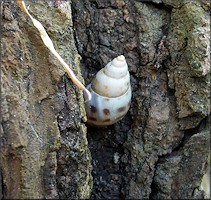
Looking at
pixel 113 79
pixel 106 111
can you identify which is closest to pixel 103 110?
pixel 106 111

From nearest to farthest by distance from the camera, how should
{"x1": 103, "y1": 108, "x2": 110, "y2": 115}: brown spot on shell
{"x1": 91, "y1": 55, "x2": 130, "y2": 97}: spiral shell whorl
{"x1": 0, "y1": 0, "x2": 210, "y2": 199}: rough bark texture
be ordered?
{"x1": 0, "y1": 0, "x2": 210, "y2": 199}: rough bark texture < {"x1": 91, "y1": 55, "x2": 130, "y2": 97}: spiral shell whorl < {"x1": 103, "y1": 108, "x2": 110, "y2": 115}: brown spot on shell

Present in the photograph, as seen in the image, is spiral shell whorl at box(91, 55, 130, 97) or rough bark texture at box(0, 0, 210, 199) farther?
spiral shell whorl at box(91, 55, 130, 97)

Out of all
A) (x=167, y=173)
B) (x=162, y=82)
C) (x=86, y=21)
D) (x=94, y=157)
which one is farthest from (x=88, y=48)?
(x=167, y=173)

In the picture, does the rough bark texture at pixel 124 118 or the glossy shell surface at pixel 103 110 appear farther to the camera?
the glossy shell surface at pixel 103 110

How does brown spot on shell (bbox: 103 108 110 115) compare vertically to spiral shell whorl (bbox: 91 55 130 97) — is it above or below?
below

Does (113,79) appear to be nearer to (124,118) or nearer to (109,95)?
(109,95)

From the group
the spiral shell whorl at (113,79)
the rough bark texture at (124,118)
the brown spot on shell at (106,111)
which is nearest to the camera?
the rough bark texture at (124,118)

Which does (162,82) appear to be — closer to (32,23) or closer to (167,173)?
(167,173)
